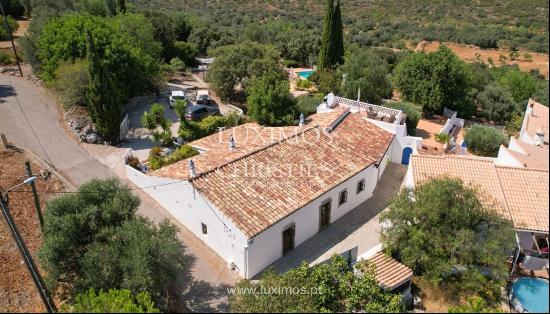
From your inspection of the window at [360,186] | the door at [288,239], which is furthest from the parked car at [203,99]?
the door at [288,239]

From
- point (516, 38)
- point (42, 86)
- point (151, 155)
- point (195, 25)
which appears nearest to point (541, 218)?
point (151, 155)

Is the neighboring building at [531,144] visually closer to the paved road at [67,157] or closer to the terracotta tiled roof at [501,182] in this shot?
the terracotta tiled roof at [501,182]

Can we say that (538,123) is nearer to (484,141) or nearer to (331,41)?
(484,141)

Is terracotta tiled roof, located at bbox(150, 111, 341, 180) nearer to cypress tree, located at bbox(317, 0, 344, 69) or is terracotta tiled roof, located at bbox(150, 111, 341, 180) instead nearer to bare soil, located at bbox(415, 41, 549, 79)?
cypress tree, located at bbox(317, 0, 344, 69)

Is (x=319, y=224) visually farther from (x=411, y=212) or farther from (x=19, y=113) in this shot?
(x=19, y=113)

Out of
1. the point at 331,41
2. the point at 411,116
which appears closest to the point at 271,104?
the point at 411,116
